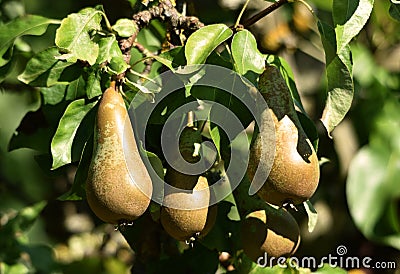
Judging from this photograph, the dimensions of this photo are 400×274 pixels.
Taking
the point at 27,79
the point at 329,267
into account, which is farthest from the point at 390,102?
the point at 27,79

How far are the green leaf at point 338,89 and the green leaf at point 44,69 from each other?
0.41 m

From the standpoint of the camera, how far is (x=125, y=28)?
1.19 m

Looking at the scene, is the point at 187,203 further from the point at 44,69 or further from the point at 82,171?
the point at 44,69

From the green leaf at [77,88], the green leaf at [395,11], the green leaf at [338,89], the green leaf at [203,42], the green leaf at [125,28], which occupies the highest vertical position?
the green leaf at [395,11]

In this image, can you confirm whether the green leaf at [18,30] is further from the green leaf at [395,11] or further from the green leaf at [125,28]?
the green leaf at [395,11]

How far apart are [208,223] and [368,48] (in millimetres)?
1530

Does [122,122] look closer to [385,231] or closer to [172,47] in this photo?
[172,47]

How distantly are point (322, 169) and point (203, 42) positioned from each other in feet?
4.27

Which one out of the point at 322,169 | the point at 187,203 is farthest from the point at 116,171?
the point at 322,169

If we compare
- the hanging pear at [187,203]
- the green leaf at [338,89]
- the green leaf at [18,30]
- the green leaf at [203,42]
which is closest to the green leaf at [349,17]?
the green leaf at [338,89]

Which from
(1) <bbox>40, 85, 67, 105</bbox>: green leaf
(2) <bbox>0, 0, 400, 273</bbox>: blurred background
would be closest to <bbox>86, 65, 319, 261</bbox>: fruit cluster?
(1) <bbox>40, 85, 67, 105</bbox>: green leaf

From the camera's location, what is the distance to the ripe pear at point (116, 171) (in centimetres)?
102

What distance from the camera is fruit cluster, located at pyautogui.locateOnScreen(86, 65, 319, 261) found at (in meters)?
1.03

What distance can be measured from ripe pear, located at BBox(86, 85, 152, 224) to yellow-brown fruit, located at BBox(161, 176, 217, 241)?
0.07 meters
